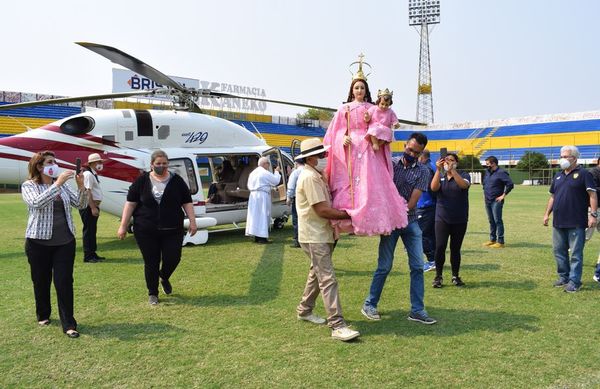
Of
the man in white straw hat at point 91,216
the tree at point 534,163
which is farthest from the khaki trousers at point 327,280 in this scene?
the tree at point 534,163

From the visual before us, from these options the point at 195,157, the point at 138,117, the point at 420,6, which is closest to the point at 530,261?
the point at 195,157

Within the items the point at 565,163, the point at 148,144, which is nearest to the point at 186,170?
the point at 148,144

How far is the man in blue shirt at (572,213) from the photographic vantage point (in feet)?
19.7

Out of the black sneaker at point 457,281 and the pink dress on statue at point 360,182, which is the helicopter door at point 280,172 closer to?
the black sneaker at point 457,281

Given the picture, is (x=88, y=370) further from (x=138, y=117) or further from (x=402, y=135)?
(x=402, y=135)

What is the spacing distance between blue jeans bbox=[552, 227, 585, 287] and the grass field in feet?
0.79

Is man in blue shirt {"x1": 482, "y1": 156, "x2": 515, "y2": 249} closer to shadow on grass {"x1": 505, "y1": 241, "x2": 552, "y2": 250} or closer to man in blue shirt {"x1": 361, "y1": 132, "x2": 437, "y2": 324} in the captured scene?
shadow on grass {"x1": 505, "y1": 241, "x2": 552, "y2": 250}

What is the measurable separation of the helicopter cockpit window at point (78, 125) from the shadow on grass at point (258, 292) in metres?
4.53

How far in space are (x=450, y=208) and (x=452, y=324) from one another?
5.95 feet

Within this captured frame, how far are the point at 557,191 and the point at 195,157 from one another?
7.07 meters

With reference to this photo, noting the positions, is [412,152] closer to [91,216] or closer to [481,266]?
[481,266]

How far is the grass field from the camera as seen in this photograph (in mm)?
3605

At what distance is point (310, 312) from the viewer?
16.3 feet

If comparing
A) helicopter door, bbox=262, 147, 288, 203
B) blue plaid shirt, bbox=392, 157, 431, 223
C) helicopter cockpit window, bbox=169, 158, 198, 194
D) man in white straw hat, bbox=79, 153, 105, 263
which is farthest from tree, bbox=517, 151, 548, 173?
blue plaid shirt, bbox=392, 157, 431, 223
